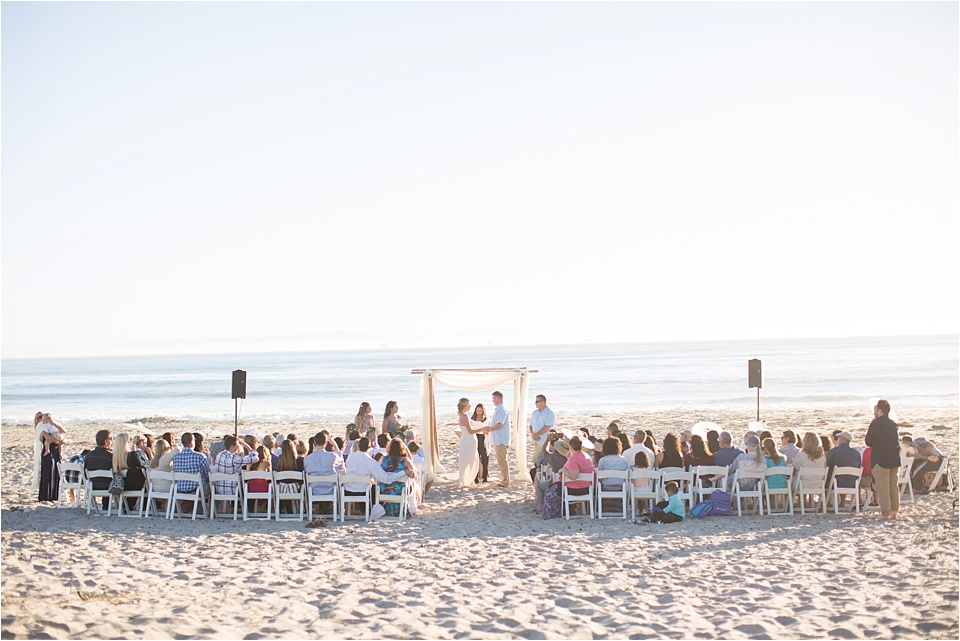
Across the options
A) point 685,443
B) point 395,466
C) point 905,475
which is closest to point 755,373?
point 685,443

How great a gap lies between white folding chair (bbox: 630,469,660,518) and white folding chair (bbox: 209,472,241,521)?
499 centimetres

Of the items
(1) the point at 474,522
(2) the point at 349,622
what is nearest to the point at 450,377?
(1) the point at 474,522

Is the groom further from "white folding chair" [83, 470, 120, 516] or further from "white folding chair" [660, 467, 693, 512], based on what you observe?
"white folding chair" [83, 470, 120, 516]

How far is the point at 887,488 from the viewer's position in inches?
375

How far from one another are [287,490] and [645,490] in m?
4.58

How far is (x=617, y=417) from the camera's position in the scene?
29141mm

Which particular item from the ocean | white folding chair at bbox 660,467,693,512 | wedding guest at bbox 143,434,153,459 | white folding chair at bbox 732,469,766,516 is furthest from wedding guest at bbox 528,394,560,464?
the ocean

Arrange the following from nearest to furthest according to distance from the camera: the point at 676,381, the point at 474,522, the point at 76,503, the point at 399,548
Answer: the point at 399,548, the point at 474,522, the point at 76,503, the point at 676,381

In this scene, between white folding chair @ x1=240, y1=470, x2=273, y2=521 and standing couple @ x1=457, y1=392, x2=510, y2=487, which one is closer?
white folding chair @ x1=240, y1=470, x2=273, y2=521

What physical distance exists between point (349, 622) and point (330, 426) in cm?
2166

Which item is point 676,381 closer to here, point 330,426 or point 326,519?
point 330,426

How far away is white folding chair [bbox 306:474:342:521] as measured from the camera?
32.6 ft

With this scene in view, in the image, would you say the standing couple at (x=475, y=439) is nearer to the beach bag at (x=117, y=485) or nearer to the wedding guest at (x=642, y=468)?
the wedding guest at (x=642, y=468)

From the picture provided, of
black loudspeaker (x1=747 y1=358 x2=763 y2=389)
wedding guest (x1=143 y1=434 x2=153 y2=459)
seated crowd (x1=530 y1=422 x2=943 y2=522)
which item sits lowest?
seated crowd (x1=530 y1=422 x2=943 y2=522)
